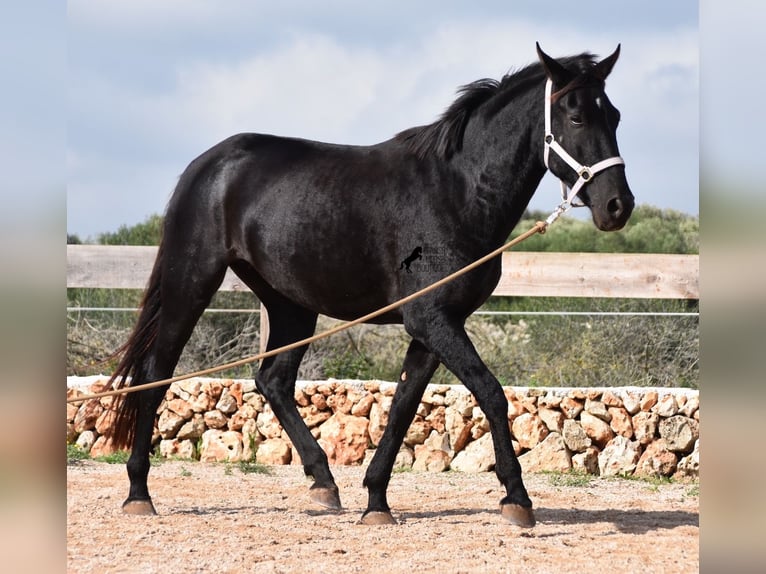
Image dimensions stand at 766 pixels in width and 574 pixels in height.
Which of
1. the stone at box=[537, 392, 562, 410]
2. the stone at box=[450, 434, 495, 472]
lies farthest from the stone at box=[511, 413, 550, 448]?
the stone at box=[450, 434, 495, 472]

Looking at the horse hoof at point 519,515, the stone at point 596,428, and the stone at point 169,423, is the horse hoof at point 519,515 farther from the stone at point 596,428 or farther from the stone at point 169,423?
the stone at point 169,423

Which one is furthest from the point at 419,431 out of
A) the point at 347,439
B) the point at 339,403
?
the point at 339,403

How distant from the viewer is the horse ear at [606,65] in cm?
440

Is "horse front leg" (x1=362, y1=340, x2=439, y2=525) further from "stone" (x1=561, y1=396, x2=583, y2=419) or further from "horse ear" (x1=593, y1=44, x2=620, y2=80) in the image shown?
"stone" (x1=561, y1=396, x2=583, y2=419)

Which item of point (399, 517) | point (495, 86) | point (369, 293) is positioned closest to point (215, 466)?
point (399, 517)

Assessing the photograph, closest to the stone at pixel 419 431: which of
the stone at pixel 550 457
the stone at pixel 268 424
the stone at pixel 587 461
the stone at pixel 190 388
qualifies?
the stone at pixel 550 457

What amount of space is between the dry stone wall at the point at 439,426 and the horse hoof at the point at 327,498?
1838mm

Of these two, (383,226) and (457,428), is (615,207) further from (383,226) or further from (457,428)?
(457,428)

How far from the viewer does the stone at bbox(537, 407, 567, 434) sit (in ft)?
23.2

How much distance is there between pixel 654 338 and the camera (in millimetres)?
9633

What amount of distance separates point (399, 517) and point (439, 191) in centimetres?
192

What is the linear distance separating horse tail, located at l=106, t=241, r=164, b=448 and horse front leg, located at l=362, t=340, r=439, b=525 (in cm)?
162

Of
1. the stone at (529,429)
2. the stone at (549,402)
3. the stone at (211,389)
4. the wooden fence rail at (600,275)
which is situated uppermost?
the wooden fence rail at (600,275)
